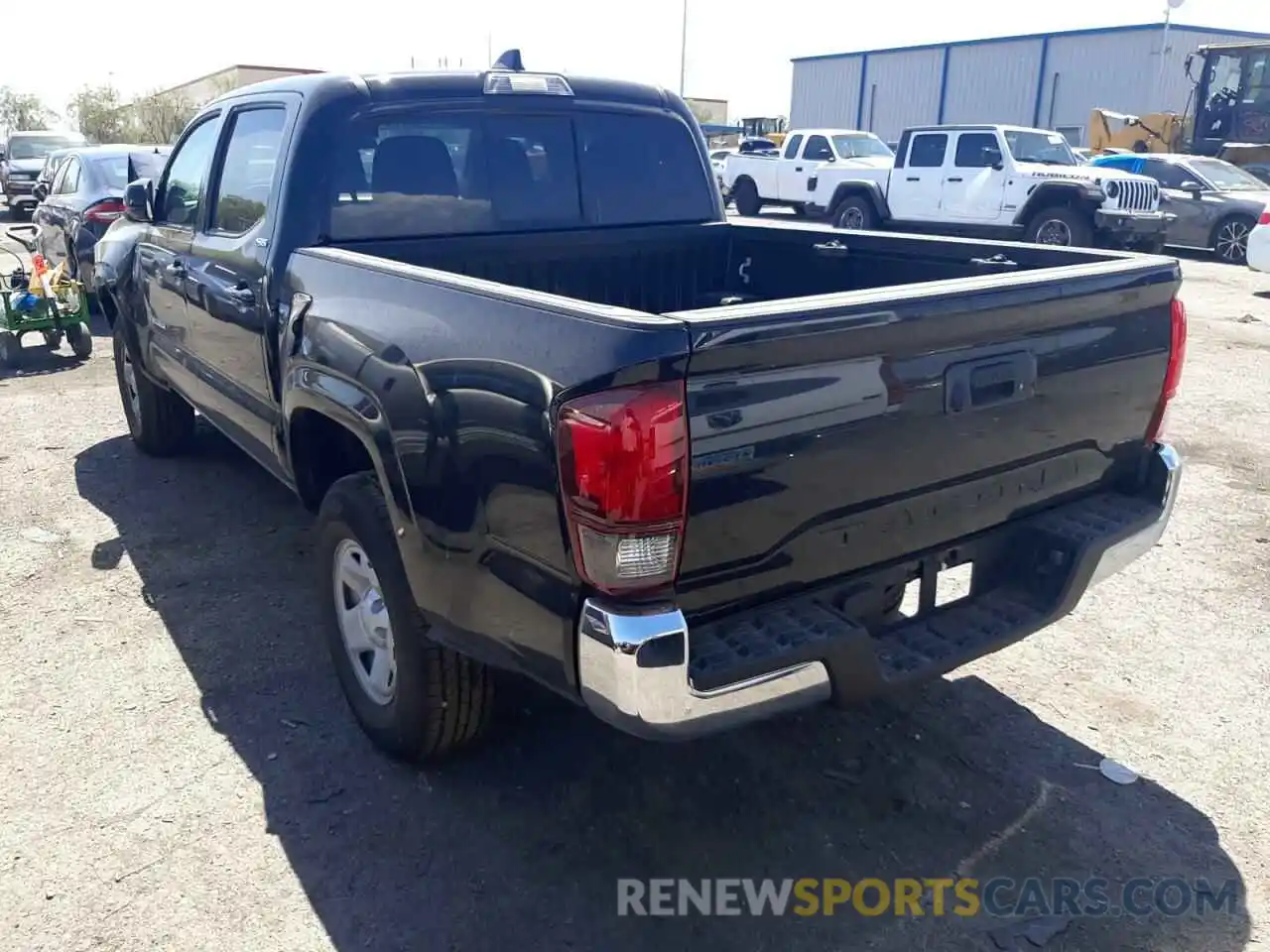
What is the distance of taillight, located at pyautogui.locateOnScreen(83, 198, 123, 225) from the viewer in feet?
34.7

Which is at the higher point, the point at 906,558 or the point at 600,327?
the point at 600,327

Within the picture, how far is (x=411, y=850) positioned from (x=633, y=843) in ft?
1.99

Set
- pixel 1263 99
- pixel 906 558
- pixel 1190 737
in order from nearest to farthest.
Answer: pixel 906 558 < pixel 1190 737 < pixel 1263 99

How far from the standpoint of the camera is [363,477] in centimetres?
316

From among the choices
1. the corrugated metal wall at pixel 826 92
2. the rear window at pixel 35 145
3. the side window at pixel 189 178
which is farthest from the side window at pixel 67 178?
the corrugated metal wall at pixel 826 92

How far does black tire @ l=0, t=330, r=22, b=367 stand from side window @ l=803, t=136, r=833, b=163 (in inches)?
590

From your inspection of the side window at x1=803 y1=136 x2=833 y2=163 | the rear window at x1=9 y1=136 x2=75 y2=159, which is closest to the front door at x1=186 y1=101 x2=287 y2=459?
the side window at x1=803 y1=136 x2=833 y2=163

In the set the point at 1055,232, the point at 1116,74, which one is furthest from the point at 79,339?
the point at 1116,74

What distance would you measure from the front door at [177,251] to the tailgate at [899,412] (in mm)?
3239

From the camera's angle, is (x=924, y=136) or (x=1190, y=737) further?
(x=924, y=136)

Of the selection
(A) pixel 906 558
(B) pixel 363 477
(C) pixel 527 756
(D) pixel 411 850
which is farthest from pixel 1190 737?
(B) pixel 363 477

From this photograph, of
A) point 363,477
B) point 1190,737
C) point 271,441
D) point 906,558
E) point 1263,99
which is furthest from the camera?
point 1263,99

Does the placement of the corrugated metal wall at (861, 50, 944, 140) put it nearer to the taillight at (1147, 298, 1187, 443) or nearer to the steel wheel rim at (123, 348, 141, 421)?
the steel wheel rim at (123, 348, 141, 421)

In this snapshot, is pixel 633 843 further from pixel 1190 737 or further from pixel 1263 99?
pixel 1263 99
